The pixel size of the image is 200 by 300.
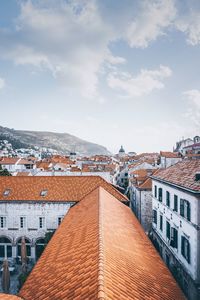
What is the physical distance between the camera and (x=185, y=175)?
20.8 meters

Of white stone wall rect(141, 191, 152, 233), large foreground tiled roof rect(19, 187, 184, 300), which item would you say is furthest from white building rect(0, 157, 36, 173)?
large foreground tiled roof rect(19, 187, 184, 300)

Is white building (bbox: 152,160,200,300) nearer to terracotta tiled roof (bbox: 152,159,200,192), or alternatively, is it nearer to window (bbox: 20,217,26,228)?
terracotta tiled roof (bbox: 152,159,200,192)

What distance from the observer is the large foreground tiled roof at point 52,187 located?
30641 mm

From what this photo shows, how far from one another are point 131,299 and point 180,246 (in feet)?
45.9

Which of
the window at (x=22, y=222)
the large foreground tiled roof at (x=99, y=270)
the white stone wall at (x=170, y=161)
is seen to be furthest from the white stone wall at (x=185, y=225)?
the white stone wall at (x=170, y=161)

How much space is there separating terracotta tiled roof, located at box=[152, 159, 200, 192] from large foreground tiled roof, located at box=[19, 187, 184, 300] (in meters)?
5.90

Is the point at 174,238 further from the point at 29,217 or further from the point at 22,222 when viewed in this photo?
the point at 22,222

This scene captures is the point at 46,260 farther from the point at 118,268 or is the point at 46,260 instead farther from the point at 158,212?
the point at 158,212

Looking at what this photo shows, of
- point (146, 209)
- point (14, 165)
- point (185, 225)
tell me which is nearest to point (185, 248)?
point (185, 225)

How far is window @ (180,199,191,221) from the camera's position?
18.3 metres

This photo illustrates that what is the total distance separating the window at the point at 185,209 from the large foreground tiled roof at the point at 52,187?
32.6ft

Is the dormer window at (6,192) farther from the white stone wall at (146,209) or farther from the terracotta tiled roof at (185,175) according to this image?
the terracotta tiled roof at (185,175)

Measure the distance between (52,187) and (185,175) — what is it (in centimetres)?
1749

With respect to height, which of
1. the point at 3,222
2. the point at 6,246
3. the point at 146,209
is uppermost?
the point at 146,209
